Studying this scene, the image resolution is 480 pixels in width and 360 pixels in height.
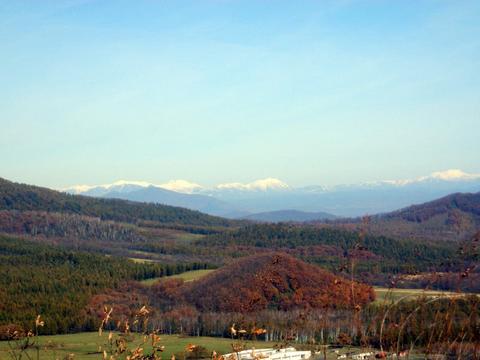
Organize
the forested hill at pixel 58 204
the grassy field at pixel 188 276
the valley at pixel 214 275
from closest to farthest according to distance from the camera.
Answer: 1. the valley at pixel 214 275
2. the grassy field at pixel 188 276
3. the forested hill at pixel 58 204

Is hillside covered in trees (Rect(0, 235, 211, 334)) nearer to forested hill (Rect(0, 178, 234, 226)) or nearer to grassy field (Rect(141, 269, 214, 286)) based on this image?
grassy field (Rect(141, 269, 214, 286))

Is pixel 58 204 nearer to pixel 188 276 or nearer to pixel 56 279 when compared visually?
pixel 56 279

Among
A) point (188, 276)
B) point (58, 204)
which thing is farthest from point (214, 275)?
point (58, 204)

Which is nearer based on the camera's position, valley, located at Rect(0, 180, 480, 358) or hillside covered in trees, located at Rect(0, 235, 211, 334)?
valley, located at Rect(0, 180, 480, 358)

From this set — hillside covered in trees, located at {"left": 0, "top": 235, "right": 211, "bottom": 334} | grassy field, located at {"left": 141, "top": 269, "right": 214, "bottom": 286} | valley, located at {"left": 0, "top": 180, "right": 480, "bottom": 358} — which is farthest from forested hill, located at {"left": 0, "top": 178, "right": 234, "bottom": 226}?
grassy field, located at {"left": 141, "top": 269, "right": 214, "bottom": 286}

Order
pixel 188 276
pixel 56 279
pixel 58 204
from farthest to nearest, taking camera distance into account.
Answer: pixel 58 204 → pixel 188 276 → pixel 56 279

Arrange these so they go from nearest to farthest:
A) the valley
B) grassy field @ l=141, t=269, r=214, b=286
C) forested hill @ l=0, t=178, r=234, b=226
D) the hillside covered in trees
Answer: the valley
the hillside covered in trees
grassy field @ l=141, t=269, r=214, b=286
forested hill @ l=0, t=178, r=234, b=226

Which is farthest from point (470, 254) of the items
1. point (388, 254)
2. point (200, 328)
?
point (388, 254)

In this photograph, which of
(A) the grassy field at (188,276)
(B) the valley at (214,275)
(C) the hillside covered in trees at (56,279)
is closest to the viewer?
(B) the valley at (214,275)

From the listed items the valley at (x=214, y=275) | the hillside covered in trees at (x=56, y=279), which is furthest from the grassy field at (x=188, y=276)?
the hillside covered in trees at (x=56, y=279)

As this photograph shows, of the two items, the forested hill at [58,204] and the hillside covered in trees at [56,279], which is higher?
the forested hill at [58,204]

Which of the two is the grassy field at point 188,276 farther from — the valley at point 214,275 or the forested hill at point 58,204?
the forested hill at point 58,204

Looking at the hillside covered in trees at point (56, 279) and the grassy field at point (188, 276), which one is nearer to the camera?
the hillside covered in trees at point (56, 279)
